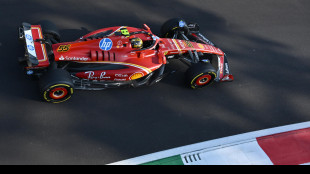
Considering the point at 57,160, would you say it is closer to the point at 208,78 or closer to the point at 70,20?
the point at 208,78

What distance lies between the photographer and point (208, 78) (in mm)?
8039

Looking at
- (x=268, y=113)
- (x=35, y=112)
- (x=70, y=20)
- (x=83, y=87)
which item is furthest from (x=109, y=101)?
(x=268, y=113)

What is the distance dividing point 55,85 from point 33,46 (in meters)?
1.25

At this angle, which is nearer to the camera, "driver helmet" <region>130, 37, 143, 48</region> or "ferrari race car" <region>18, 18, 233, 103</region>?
"ferrari race car" <region>18, 18, 233, 103</region>

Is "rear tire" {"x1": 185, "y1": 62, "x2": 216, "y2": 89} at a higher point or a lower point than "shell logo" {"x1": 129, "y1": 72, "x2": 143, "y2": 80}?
lower

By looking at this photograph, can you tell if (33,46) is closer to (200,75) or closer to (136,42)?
(136,42)

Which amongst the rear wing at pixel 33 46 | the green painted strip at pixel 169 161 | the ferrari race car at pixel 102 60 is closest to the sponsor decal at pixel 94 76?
the ferrari race car at pixel 102 60

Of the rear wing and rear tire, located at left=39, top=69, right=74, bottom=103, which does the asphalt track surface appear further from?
the rear wing

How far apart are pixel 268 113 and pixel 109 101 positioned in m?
4.33

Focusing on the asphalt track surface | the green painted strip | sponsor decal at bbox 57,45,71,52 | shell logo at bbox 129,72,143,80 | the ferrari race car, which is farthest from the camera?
shell logo at bbox 129,72,143,80

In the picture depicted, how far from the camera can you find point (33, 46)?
7133 millimetres

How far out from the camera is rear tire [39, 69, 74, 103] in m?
6.69

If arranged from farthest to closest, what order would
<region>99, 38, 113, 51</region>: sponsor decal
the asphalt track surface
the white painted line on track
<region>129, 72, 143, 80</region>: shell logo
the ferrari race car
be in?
1. <region>129, 72, 143, 80</region>: shell logo
2. <region>99, 38, 113, 51</region>: sponsor decal
3. the ferrari race car
4. the asphalt track surface
5. the white painted line on track

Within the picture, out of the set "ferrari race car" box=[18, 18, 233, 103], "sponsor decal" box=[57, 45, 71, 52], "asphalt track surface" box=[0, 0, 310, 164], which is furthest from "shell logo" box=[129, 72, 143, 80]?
"sponsor decal" box=[57, 45, 71, 52]
